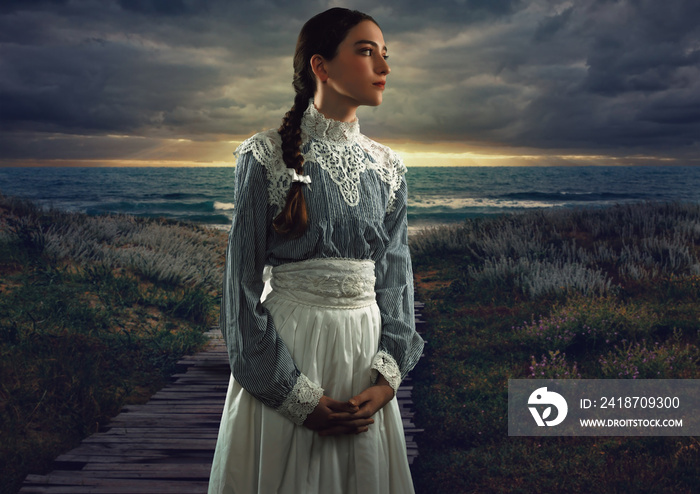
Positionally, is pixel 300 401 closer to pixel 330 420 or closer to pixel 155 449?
pixel 330 420

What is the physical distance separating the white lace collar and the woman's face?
83 mm

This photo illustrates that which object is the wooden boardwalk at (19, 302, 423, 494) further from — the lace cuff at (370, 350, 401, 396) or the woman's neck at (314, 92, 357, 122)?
the woman's neck at (314, 92, 357, 122)

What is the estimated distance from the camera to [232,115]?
5094mm

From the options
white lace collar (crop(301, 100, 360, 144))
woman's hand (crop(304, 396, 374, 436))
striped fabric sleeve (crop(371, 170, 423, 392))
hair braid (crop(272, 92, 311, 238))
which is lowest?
woman's hand (crop(304, 396, 374, 436))

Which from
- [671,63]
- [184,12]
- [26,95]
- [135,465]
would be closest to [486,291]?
[671,63]

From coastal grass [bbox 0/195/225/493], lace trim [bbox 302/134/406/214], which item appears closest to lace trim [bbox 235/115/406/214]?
lace trim [bbox 302/134/406/214]

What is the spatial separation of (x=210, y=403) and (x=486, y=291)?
2.37m

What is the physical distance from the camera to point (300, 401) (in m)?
1.25

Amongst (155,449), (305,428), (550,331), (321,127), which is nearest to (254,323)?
(305,428)

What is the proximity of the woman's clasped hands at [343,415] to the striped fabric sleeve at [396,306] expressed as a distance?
3.4 inches

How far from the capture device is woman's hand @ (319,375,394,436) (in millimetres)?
1278

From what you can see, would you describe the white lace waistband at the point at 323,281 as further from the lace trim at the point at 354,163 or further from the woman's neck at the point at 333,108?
the woman's neck at the point at 333,108

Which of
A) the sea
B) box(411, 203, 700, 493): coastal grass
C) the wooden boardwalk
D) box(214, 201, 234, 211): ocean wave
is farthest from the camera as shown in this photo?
box(214, 201, 234, 211): ocean wave

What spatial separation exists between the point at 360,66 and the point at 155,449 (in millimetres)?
2290
